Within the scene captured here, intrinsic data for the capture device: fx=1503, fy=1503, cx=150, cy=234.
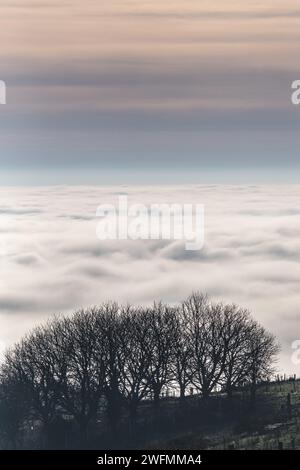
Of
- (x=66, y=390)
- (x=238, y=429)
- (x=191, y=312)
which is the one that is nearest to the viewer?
(x=238, y=429)

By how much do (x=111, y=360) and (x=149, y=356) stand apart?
2.85 metres

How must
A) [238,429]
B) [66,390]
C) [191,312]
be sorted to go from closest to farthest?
[238,429], [66,390], [191,312]

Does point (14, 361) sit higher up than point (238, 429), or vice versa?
point (14, 361)

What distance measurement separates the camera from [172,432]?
100 meters

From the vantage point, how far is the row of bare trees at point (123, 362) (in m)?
109

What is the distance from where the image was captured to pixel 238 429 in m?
95.2

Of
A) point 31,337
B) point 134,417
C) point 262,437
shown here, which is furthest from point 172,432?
point 31,337

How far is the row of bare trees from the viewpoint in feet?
356

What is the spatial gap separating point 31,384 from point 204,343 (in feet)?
44.1

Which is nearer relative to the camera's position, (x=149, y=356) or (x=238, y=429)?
(x=238, y=429)

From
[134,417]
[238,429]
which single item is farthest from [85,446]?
[238,429]

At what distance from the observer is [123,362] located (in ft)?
364
